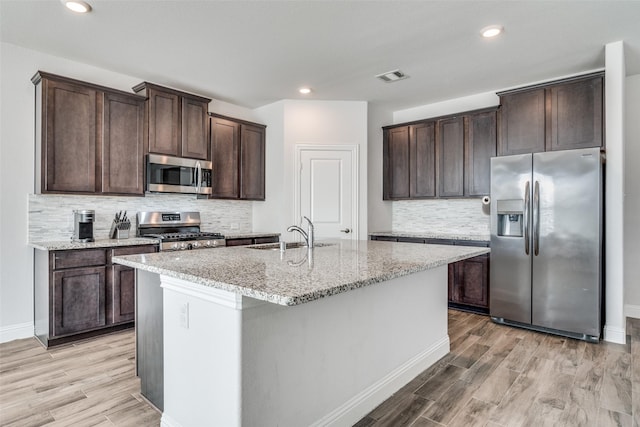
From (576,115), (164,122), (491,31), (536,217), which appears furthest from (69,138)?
(576,115)

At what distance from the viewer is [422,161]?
4.81 metres

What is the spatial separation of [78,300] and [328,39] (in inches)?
124

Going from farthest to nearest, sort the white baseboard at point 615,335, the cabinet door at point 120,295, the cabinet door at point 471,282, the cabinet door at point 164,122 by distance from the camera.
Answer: the cabinet door at point 471,282 < the cabinet door at point 164,122 < the cabinet door at point 120,295 < the white baseboard at point 615,335

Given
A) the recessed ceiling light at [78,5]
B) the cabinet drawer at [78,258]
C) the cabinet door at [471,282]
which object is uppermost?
the recessed ceiling light at [78,5]

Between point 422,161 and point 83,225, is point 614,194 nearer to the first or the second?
point 422,161

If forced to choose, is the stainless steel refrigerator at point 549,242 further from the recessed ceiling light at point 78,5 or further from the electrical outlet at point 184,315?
the recessed ceiling light at point 78,5

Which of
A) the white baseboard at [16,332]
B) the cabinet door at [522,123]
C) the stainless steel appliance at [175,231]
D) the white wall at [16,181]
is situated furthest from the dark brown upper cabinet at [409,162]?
the white baseboard at [16,332]

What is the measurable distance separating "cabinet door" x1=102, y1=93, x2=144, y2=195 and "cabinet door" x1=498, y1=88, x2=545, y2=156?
3922 millimetres

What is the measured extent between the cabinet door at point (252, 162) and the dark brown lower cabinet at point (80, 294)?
1737mm

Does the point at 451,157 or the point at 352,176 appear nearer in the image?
the point at 451,157

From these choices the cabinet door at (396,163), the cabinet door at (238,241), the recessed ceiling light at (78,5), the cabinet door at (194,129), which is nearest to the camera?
the recessed ceiling light at (78,5)

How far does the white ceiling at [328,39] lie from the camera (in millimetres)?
2582

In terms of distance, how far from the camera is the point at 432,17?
2686 millimetres

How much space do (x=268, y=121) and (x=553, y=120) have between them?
344 cm
